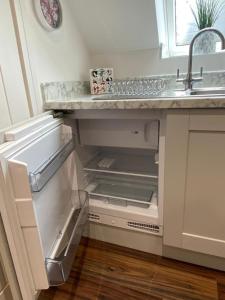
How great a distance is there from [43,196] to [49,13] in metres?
0.96

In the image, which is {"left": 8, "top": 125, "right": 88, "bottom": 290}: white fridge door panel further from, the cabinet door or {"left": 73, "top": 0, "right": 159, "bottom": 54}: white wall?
{"left": 73, "top": 0, "right": 159, "bottom": 54}: white wall

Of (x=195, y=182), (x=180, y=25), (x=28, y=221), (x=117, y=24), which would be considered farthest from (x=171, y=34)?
(x=28, y=221)

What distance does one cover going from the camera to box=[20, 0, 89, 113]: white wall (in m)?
0.99

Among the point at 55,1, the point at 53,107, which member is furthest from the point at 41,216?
the point at 55,1

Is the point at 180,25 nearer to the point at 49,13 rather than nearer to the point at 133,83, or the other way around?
the point at 133,83

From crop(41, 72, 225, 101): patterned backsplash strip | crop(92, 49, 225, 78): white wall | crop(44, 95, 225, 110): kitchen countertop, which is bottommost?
crop(44, 95, 225, 110): kitchen countertop

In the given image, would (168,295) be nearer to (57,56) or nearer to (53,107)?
(53,107)

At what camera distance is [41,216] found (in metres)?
0.79

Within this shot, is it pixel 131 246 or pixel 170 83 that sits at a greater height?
pixel 170 83

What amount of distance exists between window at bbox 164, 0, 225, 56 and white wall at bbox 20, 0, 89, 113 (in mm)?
626

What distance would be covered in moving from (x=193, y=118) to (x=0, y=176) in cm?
76

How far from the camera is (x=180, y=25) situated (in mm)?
1525

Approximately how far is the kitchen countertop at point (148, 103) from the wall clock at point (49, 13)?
1.34 ft

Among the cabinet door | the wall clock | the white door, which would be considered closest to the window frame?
the wall clock
